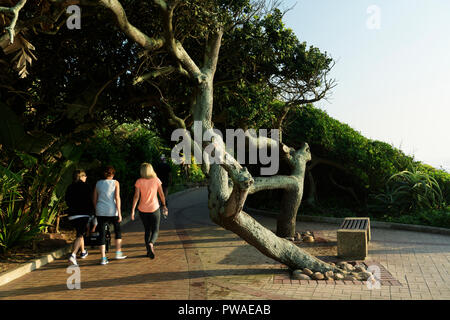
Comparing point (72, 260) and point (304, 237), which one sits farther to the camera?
point (304, 237)

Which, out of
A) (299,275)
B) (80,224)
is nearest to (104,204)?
(80,224)

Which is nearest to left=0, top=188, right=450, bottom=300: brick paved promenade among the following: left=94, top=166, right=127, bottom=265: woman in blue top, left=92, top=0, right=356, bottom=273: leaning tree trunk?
left=92, top=0, right=356, bottom=273: leaning tree trunk

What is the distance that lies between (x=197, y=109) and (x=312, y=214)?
7.34m

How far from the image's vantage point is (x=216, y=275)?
693cm

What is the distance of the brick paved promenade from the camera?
5910mm

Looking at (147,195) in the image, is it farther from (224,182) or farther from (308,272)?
(308,272)

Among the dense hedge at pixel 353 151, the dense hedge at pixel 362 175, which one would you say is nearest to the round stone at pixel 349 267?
the dense hedge at pixel 362 175

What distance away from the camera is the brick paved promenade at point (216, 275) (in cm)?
591

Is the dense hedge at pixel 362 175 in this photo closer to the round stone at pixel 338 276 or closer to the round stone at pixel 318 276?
the round stone at pixel 338 276

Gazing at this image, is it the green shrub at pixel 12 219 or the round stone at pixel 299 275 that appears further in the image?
the green shrub at pixel 12 219

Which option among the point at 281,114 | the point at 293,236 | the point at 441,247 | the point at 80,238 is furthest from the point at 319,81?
the point at 80,238

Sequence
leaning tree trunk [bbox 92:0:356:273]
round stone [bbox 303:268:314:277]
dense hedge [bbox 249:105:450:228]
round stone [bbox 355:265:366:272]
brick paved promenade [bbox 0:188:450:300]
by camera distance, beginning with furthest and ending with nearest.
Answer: dense hedge [bbox 249:105:450:228] → round stone [bbox 355:265:366:272] → round stone [bbox 303:268:314:277] → leaning tree trunk [bbox 92:0:356:273] → brick paved promenade [bbox 0:188:450:300]

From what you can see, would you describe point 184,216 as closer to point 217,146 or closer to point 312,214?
point 312,214

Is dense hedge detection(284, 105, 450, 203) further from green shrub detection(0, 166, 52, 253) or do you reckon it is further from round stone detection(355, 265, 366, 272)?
green shrub detection(0, 166, 52, 253)
